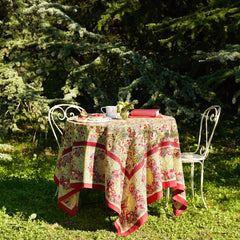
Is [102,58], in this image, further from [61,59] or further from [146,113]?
[146,113]

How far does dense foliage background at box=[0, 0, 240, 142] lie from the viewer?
17.3 feet

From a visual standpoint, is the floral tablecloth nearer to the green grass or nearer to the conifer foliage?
the green grass

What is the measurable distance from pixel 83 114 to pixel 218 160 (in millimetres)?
3506

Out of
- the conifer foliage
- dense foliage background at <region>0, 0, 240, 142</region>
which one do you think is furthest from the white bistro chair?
the conifer foliage

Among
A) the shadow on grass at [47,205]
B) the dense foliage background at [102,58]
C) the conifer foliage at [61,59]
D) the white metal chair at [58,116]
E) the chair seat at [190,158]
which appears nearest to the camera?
the shadow on grass at [47,205]

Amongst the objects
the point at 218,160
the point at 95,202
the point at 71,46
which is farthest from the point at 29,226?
the point at 218,160

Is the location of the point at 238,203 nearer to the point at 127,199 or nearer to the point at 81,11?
the point at 127,199

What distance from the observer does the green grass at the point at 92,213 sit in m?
3.26

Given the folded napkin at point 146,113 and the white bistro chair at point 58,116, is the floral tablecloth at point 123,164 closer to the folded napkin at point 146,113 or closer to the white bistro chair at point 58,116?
the folded napkin at point 146,113

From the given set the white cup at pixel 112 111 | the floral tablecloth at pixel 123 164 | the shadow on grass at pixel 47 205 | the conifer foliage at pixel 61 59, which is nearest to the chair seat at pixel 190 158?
the floral tablecloth at pixel 123 164

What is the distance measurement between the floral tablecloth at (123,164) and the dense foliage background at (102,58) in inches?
81.7

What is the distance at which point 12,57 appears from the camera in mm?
6055

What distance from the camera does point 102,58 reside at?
587 centimetres

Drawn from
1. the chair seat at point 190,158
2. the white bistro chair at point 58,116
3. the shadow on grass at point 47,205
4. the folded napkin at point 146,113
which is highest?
the folded napkin at point 146,113
